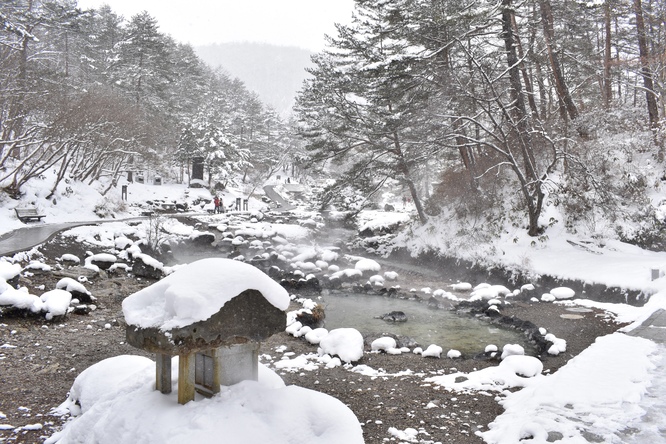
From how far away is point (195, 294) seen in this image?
3621 millimetres

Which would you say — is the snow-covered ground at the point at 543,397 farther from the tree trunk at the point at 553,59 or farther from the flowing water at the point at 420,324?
the tree trunk at the point at 553,59

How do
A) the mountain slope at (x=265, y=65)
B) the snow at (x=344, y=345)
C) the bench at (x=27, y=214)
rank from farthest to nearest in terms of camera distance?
the mountain slope at (x=265, y=65), the bench at (x=27, y=214), the snow at (x=344, y=345)

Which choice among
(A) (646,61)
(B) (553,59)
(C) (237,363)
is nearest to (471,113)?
(B) (553,59)

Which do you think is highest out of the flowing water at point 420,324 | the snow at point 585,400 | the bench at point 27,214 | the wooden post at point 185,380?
the bench at point 27,214

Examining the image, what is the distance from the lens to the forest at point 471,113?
600 inches

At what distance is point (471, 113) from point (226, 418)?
57.6ft

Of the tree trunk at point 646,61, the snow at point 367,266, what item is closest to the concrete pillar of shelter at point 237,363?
the snow at point 367,266

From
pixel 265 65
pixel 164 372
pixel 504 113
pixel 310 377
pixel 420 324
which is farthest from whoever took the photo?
pixel 265 65

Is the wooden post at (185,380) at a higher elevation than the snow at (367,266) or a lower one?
higher

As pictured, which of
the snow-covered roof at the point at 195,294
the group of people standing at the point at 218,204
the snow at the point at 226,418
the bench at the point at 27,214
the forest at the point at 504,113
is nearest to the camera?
the snow at the point at 226,418

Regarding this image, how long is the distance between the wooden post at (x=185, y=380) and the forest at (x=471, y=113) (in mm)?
12101

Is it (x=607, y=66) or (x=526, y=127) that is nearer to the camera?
(x=526, y=127)

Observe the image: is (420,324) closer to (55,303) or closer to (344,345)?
(344,345)

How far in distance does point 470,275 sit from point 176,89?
129ft
